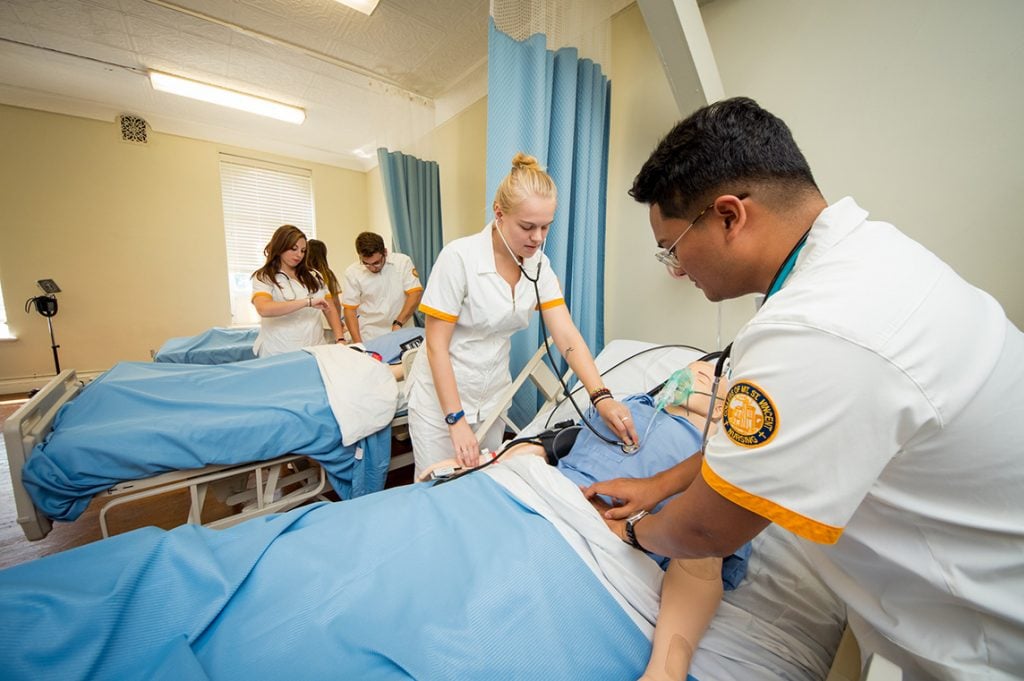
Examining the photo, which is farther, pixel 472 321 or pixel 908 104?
pixel 472 321

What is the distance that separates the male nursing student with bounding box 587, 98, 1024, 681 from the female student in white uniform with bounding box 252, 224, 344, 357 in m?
2.40

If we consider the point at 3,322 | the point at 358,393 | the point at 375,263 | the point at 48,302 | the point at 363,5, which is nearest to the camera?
the point at 358,393

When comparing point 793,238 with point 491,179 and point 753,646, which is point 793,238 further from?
point 491,179

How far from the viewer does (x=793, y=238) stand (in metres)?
0.57

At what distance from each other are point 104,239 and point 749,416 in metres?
5.45

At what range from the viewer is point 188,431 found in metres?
1.34

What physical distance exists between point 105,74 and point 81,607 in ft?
13.6

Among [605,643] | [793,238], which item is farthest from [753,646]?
[793,238]

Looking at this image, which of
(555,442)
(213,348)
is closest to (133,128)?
(213,348)

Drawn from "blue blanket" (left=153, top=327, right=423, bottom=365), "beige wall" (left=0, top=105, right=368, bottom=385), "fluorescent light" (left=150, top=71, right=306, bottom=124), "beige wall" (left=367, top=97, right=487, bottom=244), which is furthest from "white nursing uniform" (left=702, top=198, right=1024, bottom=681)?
"beige wall" (left=0, top=105, right=368, bottom=385)

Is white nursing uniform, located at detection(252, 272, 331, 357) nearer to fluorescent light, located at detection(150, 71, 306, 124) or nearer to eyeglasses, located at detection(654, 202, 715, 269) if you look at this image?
fluorescent light, located at detection(150, 71, 306, 124)

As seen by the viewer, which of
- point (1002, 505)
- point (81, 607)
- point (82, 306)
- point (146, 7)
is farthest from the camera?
point (82, 306)

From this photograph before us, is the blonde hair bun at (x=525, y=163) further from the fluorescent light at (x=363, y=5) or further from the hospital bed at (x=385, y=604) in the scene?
the fluorescent light at (x=363, y=5)

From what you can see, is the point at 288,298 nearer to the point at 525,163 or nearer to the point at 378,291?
the point at 378,291
